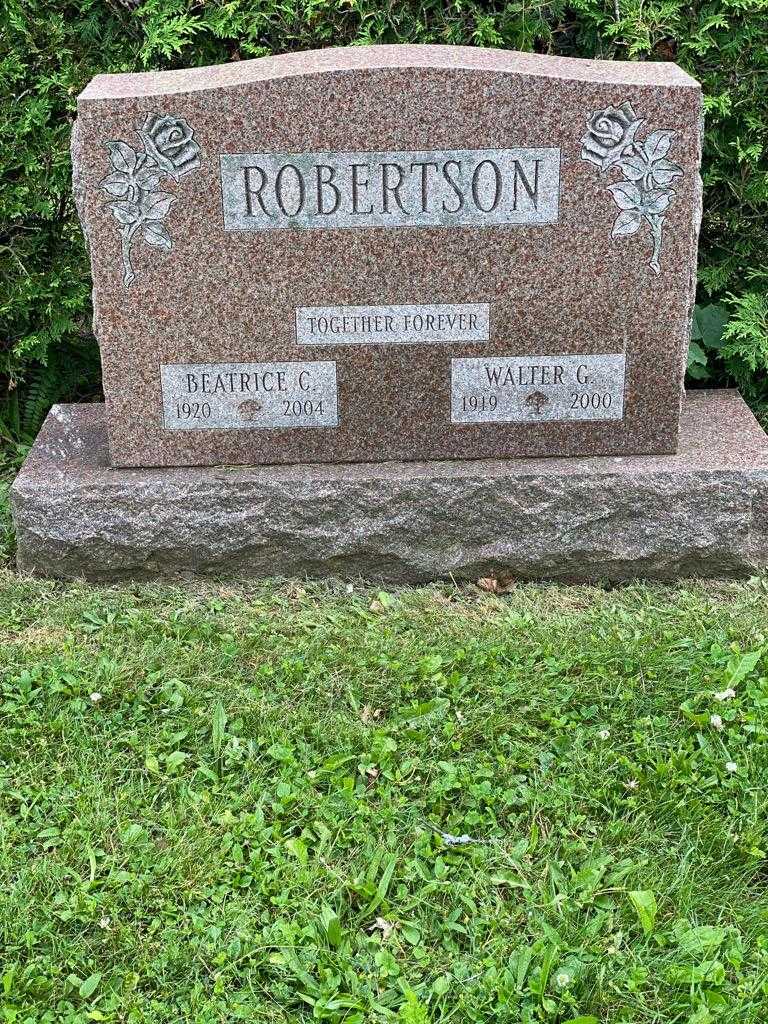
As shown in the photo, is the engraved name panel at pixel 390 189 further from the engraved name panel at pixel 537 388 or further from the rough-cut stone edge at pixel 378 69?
the engraved name panel at pixel 537 388

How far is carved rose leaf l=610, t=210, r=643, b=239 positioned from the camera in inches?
147

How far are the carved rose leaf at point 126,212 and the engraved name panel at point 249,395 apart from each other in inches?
18.3

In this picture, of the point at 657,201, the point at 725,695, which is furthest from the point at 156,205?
the point at 725,695

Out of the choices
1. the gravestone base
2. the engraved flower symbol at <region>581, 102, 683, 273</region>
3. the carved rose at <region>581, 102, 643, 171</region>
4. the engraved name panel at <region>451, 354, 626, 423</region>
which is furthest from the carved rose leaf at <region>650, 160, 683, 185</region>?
the gravestone base

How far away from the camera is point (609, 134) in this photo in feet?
11.9

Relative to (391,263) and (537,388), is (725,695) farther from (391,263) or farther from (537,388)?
(391,263)

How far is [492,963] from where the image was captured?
241cm

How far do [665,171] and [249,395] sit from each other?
4.82 feet

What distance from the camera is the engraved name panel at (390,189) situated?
3650 mm

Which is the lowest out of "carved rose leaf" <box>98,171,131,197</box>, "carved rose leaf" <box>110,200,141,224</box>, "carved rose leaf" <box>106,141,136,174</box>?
"carved rose leaf" <box>110,200,141,224</box>

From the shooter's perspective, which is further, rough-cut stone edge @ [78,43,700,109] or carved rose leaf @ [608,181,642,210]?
carved rose leaf @ [608,181,642,210]

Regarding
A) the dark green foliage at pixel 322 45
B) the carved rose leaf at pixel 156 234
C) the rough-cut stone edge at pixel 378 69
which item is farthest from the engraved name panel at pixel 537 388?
the carved rose leaf at pixel 156 234

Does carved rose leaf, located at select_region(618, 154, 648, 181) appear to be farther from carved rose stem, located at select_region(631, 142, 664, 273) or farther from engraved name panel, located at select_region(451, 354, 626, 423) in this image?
engraved name panel, located at select_region(451, 354, 626, 423)

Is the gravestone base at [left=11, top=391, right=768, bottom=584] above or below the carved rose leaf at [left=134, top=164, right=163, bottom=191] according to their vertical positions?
below
